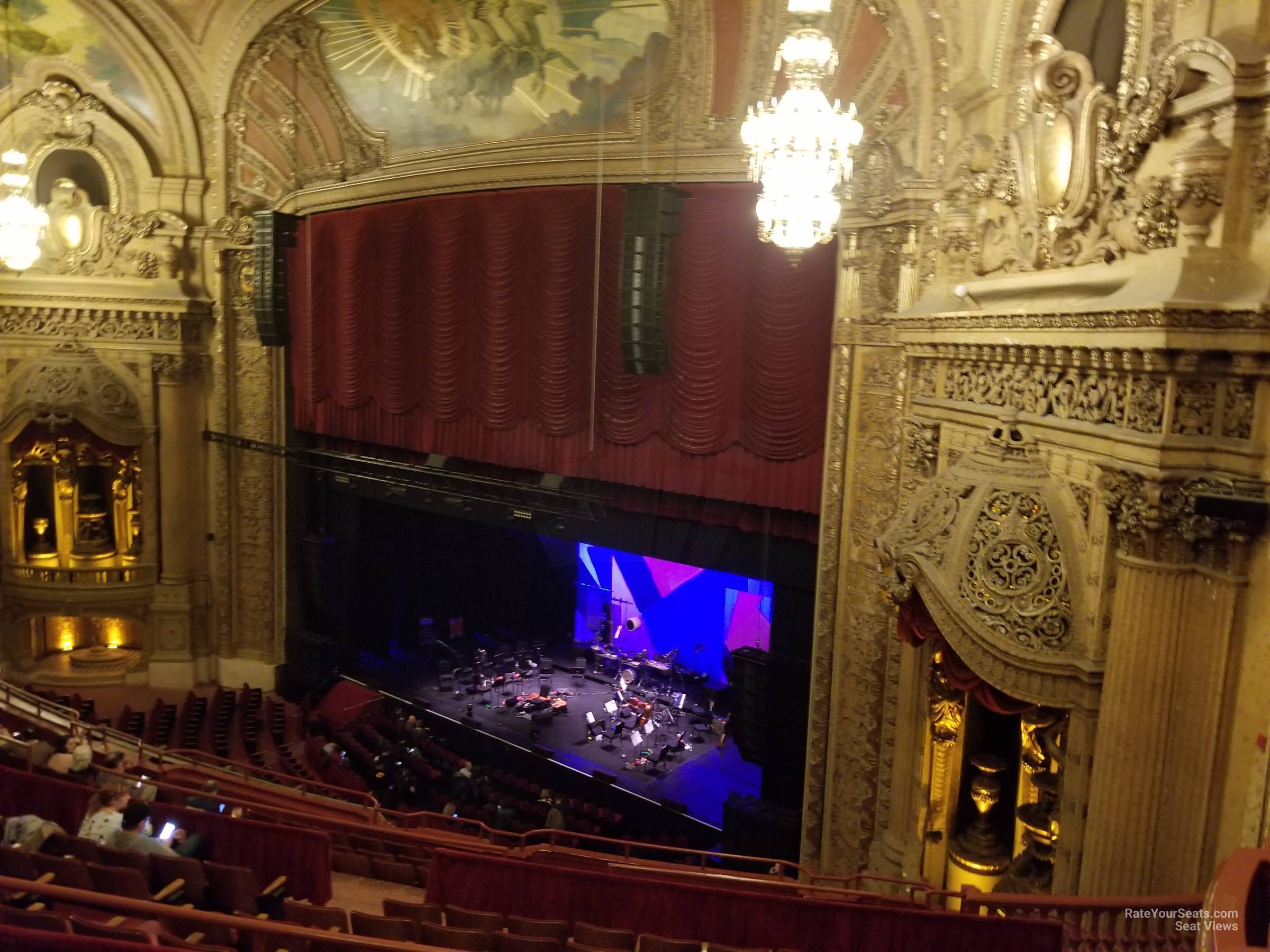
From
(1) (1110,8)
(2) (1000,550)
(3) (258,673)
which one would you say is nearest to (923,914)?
(2) (1000,550)

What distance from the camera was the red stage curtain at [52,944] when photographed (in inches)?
132

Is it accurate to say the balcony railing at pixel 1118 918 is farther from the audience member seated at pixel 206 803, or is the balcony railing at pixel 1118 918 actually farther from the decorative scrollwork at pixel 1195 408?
the audience member seated at pixel 206 803

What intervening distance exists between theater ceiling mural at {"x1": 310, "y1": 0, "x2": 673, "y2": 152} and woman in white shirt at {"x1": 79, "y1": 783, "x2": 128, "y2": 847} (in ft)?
25.9

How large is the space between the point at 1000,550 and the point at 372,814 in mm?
5390

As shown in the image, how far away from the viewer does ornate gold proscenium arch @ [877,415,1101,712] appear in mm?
4949

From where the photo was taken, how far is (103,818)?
5133mm

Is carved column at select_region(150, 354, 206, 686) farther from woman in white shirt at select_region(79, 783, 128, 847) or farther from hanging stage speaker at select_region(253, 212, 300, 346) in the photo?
woman in white shirt at select_region(79, 783, 128, 847)

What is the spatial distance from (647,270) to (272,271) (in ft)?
19.1

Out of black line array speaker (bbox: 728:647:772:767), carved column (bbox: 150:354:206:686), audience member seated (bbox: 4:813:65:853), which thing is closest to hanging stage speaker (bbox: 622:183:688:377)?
black line array speaker (bbox: 728:647:772:767)

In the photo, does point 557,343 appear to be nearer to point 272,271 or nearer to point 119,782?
point 272,271

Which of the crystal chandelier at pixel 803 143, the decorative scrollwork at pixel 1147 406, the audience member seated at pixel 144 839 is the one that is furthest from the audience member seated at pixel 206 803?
the decorative scrollwork at pixel 1147 406

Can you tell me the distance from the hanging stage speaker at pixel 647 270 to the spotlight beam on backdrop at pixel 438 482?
76.2 inches

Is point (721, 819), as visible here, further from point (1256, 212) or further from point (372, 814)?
point (1256, 212)

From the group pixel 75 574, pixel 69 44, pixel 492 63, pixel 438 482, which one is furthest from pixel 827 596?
pixel 69 44
